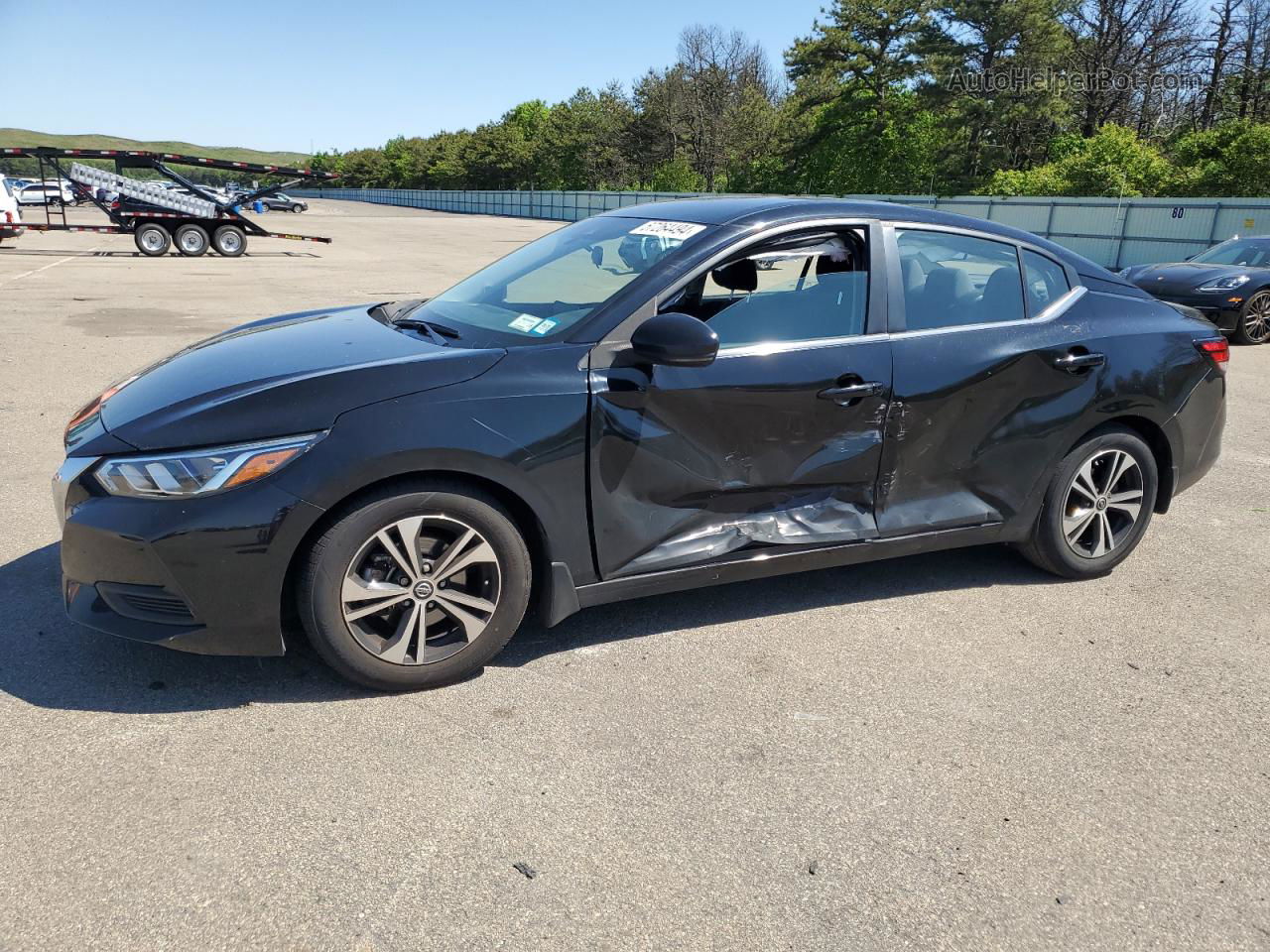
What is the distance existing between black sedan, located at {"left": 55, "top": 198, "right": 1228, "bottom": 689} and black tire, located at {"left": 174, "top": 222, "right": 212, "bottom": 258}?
21.1 metres

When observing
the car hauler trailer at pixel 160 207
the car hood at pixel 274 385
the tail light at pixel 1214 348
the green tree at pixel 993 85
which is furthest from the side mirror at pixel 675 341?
the green tree at pixel 993 85

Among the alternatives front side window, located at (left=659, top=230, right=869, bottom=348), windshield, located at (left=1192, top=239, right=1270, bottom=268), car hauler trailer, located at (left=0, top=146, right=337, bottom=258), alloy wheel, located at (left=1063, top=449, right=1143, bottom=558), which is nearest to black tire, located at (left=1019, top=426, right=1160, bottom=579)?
alloy wheel, located at (left=1063, top=449, right=1143, bottom=558)

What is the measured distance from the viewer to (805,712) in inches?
127

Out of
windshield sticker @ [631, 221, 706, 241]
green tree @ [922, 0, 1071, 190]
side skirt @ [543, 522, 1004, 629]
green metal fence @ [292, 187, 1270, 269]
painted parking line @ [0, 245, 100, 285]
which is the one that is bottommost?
painted parking line @ [0, 245, 100, 285]

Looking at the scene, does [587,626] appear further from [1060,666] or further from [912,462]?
[1060,666]

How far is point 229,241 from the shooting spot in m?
23.6

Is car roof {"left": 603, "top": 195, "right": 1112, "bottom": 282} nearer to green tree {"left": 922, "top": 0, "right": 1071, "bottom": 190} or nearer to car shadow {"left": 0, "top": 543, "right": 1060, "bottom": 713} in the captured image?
car shadow {"left": 0, "top": 543, "right": 1060, "bottom": 713}

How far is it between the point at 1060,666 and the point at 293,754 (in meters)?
2.67

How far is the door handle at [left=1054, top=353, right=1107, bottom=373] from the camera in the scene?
4.08m

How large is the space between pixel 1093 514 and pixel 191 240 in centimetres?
2326

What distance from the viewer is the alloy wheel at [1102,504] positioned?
431 cm

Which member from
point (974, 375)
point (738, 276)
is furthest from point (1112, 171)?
point (738, 276)

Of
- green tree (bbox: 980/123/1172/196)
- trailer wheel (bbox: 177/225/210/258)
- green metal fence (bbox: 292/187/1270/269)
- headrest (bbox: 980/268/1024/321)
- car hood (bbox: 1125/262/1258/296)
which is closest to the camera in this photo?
headrest (bbox: 980/268/1024/321)

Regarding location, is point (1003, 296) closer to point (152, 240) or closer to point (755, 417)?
point (755, 417)
